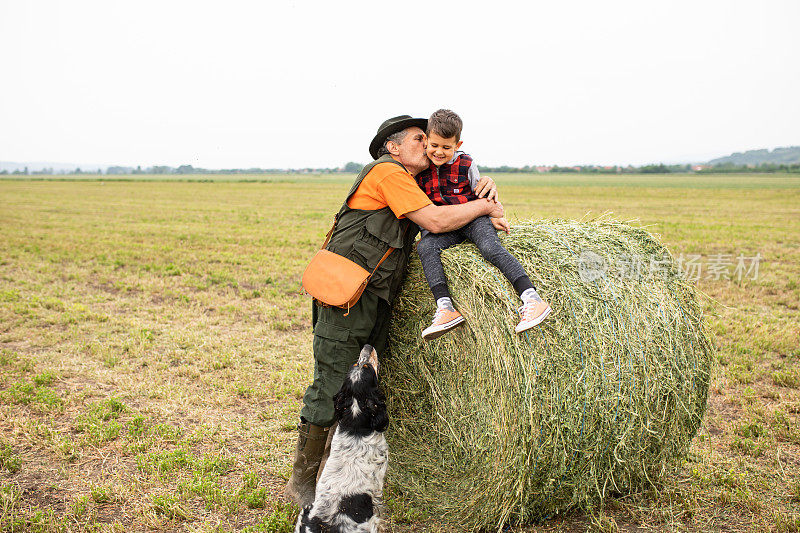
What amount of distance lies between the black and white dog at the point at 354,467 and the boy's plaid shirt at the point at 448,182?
1324mm

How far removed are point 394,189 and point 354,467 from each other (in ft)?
5.81

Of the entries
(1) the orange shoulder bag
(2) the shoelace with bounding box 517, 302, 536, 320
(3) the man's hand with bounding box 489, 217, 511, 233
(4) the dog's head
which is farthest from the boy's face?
(4) the dog's head

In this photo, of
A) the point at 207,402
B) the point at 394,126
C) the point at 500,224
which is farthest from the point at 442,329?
the point at 207,402

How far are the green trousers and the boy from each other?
0.48m

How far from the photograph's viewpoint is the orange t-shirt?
3.68 metres

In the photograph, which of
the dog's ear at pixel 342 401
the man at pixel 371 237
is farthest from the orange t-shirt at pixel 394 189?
the dog's ear at pixel 342 401

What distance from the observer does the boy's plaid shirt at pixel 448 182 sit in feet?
13.3

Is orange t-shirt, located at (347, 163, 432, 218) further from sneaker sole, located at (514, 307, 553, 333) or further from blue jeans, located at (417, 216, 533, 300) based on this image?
sneaker sole, located at (514, 307, 553, 333)

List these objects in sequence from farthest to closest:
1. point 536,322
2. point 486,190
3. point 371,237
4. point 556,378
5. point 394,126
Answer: point 486,190, point 394,126, point 371,237, point 556,378, point 536,322

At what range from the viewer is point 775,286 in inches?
388

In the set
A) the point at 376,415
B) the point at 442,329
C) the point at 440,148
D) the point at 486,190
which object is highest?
the point at 440,148

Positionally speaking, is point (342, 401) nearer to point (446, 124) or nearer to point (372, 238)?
point (372, 238)

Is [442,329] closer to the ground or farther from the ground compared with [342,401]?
farther from the ground

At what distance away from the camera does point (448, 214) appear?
149 inches
